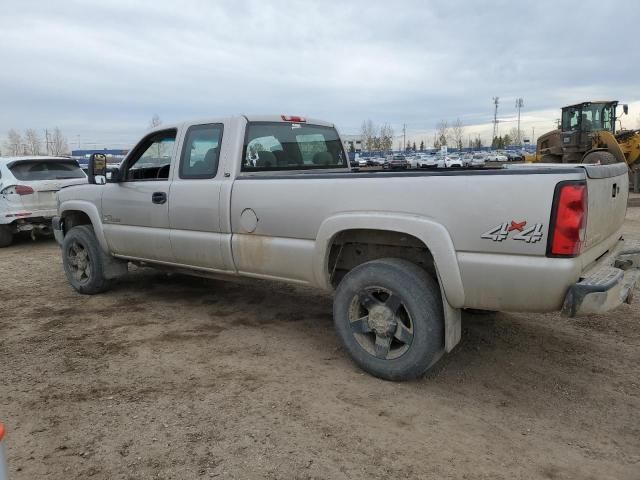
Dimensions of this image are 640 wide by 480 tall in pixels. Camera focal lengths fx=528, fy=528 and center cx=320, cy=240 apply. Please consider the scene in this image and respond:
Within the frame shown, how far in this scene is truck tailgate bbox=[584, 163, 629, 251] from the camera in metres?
3.22

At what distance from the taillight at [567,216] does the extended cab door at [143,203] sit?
355 cm

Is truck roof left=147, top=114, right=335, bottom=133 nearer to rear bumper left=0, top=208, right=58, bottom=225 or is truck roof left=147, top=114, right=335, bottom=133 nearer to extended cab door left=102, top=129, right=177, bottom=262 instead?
extended cab door left=102, top=129, right=177, bottom=262

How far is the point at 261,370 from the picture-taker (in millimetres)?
4105

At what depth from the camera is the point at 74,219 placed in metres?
6.69

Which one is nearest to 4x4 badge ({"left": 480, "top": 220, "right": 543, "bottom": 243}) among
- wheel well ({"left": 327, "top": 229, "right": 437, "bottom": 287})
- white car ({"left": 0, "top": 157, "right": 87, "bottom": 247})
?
wheel well ({"left": 327, "top": 229, "right": 437, "bottom": 287})

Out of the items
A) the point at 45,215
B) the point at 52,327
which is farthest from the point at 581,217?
the point at 45,215

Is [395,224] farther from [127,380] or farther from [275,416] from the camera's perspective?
[127,380]

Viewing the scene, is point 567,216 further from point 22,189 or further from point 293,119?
point 22,189

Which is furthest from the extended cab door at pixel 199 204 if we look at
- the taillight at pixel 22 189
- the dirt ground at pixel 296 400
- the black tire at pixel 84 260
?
the taillight at pixel 22 189

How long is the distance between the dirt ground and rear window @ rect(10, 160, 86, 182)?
5.26m

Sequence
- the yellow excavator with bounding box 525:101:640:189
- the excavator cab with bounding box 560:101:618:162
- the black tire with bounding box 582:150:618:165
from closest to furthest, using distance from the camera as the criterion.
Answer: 1. the black tire with bounding box 582:150:618:165
2. the yellow excavator with bounding box 525:101:640:189
3. the excavator cab with bounding box 560:101:618:162

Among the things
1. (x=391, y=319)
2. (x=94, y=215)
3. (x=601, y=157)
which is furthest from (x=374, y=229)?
(x=601, y=157)

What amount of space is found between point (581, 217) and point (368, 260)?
1.64m

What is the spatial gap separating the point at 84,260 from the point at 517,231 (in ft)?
17.0
